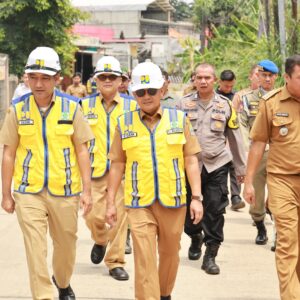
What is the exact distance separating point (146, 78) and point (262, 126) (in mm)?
1014

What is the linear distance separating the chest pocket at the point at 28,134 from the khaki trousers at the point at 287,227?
1.79m

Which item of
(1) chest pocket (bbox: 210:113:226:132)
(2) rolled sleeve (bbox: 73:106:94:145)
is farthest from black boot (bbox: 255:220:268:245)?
(2) rolled sleeve (bbox: 73:106:94:145)

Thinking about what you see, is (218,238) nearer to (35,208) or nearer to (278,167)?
(278,167)

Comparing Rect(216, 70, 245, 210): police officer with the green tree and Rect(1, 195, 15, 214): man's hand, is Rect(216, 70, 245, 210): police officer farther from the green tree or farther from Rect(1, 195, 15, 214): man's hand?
the green tree

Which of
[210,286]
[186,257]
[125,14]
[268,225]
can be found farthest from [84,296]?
[125,14]

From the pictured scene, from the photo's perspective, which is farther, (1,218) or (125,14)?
(125,14)

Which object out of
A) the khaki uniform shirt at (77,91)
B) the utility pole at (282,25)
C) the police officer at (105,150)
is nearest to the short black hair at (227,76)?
the police officer at (105,150)

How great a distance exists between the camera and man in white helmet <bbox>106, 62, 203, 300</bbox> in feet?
19.2

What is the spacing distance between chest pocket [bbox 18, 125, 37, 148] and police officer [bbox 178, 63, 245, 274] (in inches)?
86.2

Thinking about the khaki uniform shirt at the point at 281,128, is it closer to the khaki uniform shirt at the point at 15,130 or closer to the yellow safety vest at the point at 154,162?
the yellow safety vest at the point at 154,162

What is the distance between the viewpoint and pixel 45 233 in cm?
611

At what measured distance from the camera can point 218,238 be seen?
7941mm

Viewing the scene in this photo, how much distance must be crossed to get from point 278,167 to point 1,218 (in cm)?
536

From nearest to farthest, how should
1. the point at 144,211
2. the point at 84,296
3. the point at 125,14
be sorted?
the point at 144,211 → the point at 84,296 → the point at 125,14
